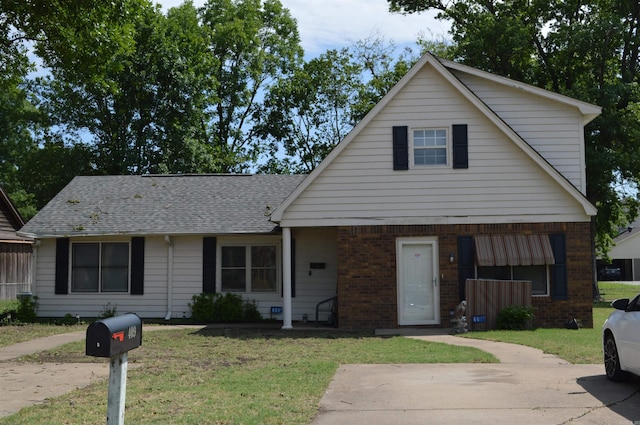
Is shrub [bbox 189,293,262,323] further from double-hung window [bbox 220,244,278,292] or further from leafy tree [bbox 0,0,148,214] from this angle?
leafy tree [bbox 0,0,148,214]

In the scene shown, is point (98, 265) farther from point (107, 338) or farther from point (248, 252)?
point (107, 338)

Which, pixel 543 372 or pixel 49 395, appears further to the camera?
pixel 543 372

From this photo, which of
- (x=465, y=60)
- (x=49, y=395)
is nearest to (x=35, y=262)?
(x=49, y=395)

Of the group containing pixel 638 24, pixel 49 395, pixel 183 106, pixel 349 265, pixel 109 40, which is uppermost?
pixel 638 24

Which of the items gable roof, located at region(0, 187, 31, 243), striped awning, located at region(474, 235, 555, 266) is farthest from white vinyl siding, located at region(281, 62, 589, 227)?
gable roof, located at region(0, 187, 31, 243)

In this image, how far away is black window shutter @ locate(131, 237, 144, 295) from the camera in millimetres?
20781

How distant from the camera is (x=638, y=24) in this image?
32.0 m

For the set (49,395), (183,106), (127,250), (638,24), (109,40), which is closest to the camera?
(49,395)

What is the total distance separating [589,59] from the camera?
106 feet

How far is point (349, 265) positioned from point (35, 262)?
968cm

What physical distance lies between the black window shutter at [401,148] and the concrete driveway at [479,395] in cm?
700

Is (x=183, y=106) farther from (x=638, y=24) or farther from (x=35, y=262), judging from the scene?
(x=638, y=24)

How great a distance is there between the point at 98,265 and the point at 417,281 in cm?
945

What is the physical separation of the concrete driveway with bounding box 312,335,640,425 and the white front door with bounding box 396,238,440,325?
5.99 m
